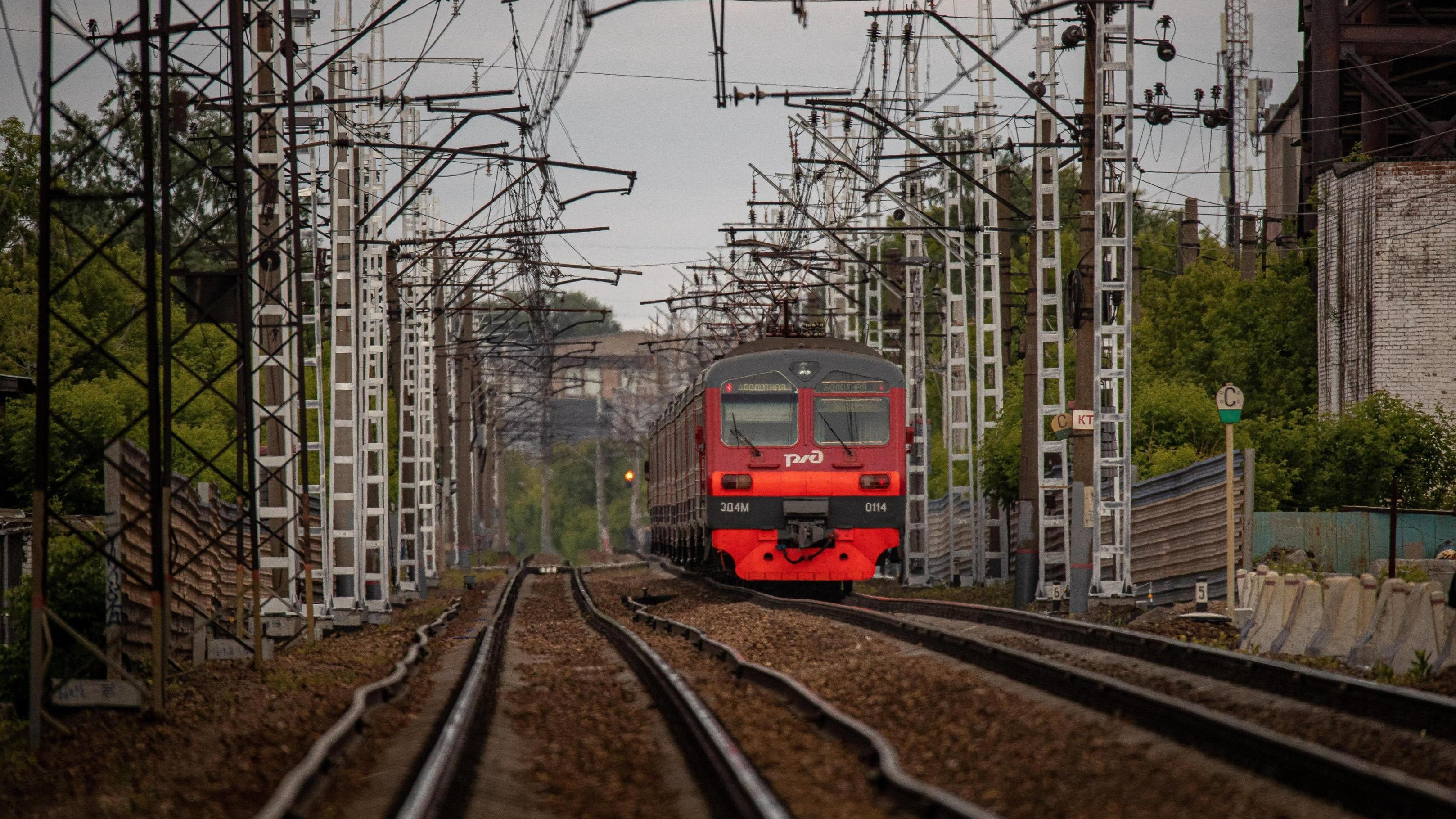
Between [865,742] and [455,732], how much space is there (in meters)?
2.59

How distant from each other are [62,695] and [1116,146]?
1480 cm

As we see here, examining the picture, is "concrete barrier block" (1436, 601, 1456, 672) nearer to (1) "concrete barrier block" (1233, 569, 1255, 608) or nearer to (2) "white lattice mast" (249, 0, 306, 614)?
(1) "concrete barrier block" (1233, 569, 1255, 608)

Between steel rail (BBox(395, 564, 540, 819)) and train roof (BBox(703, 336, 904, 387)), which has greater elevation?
train roof (BBox(703, 336, 904, 387))

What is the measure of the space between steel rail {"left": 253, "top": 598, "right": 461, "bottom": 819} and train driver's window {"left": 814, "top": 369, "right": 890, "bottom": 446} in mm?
9746

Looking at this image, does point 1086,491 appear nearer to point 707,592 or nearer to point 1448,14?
point 707,592

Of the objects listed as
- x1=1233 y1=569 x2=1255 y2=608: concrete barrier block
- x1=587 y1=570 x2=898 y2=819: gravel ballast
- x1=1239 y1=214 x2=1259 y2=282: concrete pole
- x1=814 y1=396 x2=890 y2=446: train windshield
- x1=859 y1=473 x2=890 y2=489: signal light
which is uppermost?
x1=1239 y1=214 x2=1259 y2=282: concrete pole

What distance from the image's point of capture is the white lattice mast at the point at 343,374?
73.4 ft

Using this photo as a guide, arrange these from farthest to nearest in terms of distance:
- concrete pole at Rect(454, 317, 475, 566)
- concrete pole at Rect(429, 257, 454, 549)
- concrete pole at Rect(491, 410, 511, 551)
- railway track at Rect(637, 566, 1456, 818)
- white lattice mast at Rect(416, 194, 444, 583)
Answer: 1. concrete pole at Rect(491, 410, 511, 551)
2. concrete pole at Rect(454, 317, 475, 566)
3. concrete pole at Rect(429, 257, 454, 549)
4. white lattice mast at Rect(416, 194, 444, 583)
5. railway track at Rect(637, 566, 1456, 818)

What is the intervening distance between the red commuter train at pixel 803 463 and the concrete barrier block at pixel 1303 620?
9.83 m

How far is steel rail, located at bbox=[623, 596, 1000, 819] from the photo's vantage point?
712 centimetres

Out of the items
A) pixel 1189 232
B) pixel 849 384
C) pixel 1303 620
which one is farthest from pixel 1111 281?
pixel 1189 232

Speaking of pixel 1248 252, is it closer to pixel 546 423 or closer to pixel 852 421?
pixel 852 421

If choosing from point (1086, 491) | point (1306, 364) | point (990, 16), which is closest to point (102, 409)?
point (990, 16)

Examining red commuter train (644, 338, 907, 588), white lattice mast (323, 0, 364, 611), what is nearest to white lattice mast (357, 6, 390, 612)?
white lattice mast (323, 0, 364, 611)
